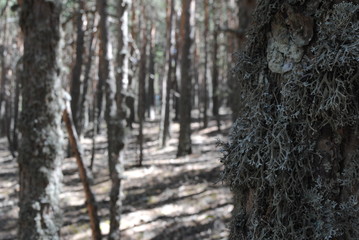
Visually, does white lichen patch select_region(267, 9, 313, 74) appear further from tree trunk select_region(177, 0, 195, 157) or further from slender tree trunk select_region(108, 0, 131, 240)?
tree trunk select_region(177, 0, 195, 157)

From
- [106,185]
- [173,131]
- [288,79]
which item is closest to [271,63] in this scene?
[288,79]

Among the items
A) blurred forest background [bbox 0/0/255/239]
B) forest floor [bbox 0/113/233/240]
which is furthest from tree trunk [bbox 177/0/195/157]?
forest floor [bbox 0/113/233/240]

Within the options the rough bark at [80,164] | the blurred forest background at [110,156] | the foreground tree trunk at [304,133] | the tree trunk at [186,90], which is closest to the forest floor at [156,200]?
the blurred forest background at [110,156]

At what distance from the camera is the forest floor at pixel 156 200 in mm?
8086

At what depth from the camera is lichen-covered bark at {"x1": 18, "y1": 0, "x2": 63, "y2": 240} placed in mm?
3732

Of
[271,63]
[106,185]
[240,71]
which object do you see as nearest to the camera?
[271,63]

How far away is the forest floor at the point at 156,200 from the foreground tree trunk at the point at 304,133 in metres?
5.36

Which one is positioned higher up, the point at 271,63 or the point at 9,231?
the point at 271,63

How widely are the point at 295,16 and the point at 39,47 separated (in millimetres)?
3140

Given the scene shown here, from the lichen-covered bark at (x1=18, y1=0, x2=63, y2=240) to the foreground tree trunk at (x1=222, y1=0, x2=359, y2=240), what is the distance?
289 cm

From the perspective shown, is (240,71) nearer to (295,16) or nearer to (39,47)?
(295,16)

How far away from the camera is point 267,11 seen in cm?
129

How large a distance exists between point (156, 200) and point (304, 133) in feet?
29.4

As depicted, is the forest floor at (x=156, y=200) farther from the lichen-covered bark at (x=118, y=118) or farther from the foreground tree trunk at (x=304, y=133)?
the foreground tree trunk at (x=304, y=133)
